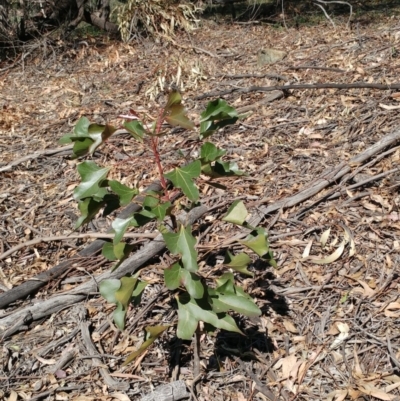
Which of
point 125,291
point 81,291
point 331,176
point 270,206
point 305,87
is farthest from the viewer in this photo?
point 305,87

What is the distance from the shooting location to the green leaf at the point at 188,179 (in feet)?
5.40

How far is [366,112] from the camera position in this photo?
3.87 metres

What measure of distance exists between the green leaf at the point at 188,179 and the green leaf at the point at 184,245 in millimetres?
141

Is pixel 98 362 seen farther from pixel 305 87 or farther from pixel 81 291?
pixel 305 87

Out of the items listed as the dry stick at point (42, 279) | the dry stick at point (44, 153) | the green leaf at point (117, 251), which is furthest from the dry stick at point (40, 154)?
the green leaf at point (117, 251)

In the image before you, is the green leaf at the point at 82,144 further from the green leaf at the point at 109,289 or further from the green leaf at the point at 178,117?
the green leaf at the point at 109,289

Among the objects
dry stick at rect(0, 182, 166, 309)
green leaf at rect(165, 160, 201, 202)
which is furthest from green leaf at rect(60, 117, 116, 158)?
dry stick at rect(0, 182, 166, 309)

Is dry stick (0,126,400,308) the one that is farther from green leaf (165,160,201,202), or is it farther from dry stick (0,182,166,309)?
green leaf (165,160,201,202)

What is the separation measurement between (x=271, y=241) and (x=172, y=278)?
1188 mm

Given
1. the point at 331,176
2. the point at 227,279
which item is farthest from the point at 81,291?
the point at 331,176

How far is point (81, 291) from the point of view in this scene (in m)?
2.71

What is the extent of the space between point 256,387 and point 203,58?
464 centimetres

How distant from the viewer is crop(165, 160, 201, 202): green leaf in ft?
5.40

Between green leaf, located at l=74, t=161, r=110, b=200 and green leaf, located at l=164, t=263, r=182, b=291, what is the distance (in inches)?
14.7
